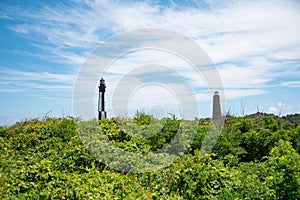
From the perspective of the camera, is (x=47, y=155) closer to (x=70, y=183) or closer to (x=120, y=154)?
(x=120, y=154)

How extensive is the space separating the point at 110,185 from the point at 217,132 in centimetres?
304

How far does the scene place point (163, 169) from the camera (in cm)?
531

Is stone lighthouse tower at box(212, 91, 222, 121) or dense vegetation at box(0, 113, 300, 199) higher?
stone lighthouse tower at box(212, 91, 222, 121)

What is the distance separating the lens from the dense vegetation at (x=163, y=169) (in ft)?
13.8

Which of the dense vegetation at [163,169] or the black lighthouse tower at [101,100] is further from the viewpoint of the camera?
the black lighthouse tower at [101,100]

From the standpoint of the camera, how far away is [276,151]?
4.93 meters

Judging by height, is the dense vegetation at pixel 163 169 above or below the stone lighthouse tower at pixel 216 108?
below

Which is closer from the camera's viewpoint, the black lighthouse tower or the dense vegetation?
the dense vegetation

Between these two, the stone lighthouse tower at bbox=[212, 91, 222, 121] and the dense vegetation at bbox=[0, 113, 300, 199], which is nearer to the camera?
the dense vegetation at bbox=[0, 113, 300, 199]

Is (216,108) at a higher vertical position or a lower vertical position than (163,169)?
higher

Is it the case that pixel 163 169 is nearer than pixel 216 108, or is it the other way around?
pixel 163 169

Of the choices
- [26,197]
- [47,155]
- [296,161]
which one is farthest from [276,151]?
[47,155]

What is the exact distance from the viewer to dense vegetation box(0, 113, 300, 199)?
4.21 meters

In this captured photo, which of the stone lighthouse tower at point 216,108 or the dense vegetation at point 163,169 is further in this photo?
the stone lighthouse tower at point 216,108
